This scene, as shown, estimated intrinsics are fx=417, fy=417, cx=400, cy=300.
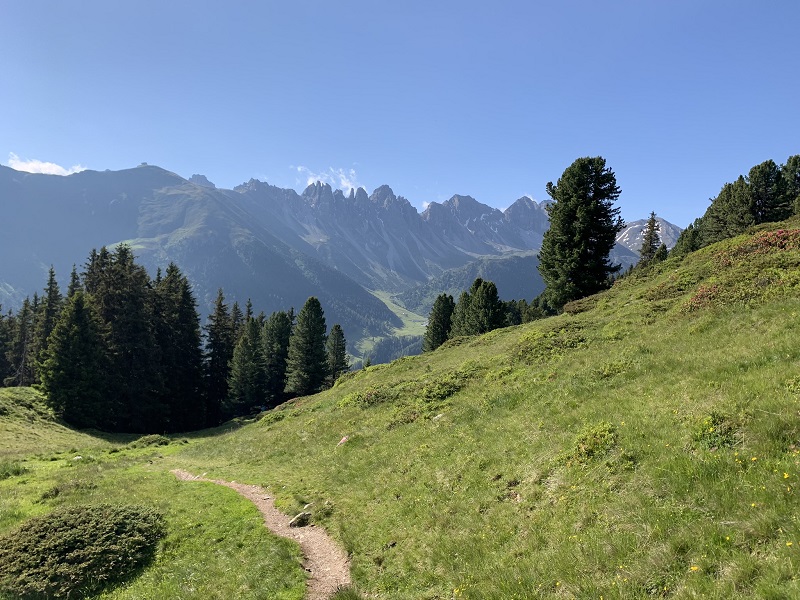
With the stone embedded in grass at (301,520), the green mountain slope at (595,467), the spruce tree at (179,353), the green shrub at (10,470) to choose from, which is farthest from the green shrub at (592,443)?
the spruce tree at (179,353)

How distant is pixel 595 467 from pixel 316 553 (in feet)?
28.9

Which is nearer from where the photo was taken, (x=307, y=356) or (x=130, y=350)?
(x=130, y=350)

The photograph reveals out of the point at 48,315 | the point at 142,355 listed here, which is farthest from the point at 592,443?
the point at 48,315

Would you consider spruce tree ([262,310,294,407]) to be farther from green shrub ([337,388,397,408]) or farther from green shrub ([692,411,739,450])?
green shrub ([692,411,739,450])

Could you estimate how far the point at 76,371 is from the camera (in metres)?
51.7

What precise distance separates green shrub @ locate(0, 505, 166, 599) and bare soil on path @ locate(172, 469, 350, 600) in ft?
12.8

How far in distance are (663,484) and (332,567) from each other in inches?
361

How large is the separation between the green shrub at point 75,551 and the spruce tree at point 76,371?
45831 millimetres

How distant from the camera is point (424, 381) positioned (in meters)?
30.5

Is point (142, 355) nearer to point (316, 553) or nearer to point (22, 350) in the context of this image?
point (22, 350)

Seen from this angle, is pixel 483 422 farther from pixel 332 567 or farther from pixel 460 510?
pixel 332 567

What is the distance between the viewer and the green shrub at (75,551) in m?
11.3

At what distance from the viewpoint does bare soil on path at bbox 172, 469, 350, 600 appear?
37.0ft

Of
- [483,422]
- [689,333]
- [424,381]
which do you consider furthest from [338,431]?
[689,333]
